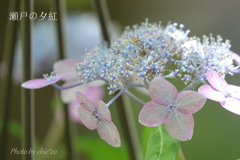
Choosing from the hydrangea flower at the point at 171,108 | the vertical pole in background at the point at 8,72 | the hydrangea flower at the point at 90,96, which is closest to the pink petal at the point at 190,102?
the hydrangea flower at the point at 171,108


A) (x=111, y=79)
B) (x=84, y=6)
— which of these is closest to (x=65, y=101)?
(x=111, y=79)

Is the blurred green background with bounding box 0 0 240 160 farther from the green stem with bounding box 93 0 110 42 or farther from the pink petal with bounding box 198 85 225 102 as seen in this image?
the pink petal with bounding box 198 85 225 102

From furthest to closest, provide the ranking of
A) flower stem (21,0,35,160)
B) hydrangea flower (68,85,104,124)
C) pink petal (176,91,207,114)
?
hydrangea flower (68,85,104,124)
flower stem (21,0,35,160)
pink petal (176,91,207,114)

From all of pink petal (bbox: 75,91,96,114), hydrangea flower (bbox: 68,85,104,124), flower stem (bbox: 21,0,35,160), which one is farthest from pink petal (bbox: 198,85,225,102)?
hydrangea flower (bbox: 68,85,104,124)

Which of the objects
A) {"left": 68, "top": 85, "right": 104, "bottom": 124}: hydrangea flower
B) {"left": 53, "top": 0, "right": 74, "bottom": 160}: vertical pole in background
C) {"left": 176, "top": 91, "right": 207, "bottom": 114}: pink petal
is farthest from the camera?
{"left": 68, "top": 85, "right": 104, "bottom": 124}: hydrangea flower

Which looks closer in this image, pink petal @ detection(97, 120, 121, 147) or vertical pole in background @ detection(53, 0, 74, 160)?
pink petal @ detection(97, 120, 121, 147)

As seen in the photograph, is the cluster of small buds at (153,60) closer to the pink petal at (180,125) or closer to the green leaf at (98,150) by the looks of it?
the pink petal at (180,125)

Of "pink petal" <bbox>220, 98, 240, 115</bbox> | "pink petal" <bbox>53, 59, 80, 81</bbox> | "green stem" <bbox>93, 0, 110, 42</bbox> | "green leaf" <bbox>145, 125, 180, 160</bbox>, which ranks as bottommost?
"green leaf" <bbox>145, 125, 180, 160</bbox>
